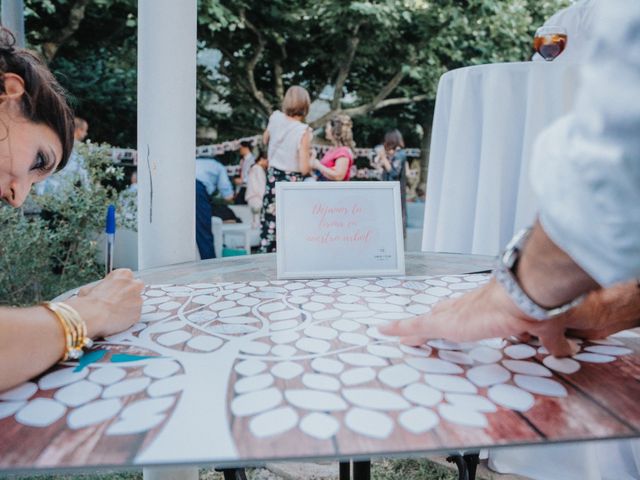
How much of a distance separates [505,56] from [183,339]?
9.61m

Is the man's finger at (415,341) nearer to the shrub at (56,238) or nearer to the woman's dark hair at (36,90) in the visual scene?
the woman's dark hair at (36,90)

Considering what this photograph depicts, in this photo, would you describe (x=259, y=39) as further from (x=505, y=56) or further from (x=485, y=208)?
(x=485, y=208)

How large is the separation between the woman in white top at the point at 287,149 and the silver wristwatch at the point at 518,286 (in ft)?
9.42

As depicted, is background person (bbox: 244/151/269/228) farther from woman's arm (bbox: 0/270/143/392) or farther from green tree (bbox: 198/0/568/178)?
woman's arm (bbox: 0/270/143/392)

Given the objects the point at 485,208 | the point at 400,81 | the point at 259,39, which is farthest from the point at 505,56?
the point at 485,208

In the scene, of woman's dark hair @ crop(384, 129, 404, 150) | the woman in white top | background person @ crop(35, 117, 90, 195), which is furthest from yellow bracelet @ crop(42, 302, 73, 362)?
woman's dark hair @ crop(384, 129, 404, 150)

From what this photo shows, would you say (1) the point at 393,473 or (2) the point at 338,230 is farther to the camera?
(1) the point at 393,473

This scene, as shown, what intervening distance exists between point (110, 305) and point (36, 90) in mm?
381

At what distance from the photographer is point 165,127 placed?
1259 mm

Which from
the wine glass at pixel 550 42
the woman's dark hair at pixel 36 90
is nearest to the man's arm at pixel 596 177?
the woman's dark hair at pixel 36 90

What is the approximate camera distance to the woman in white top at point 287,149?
338cm

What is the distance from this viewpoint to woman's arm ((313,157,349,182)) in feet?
12.5

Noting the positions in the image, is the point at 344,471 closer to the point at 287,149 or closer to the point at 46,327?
the point at 46,327

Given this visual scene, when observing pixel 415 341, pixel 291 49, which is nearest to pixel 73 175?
pixel 415 341
